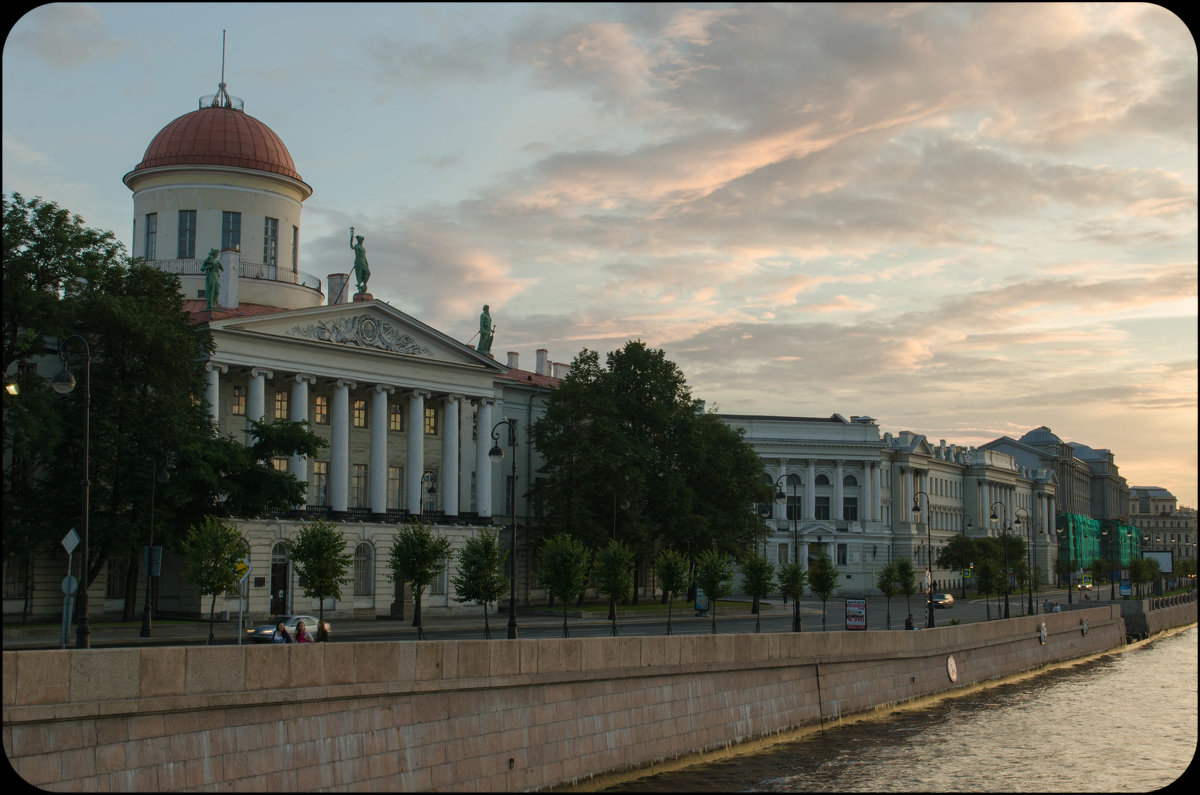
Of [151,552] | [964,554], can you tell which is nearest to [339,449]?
[151,552]

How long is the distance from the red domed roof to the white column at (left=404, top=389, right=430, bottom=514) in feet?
47.8

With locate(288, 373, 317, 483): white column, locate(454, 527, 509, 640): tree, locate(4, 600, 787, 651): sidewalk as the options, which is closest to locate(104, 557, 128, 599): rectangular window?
locate(4, 600, 787, 651): sidewalk

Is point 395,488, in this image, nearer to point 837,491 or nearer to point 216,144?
point 216,144

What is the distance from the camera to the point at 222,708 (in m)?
18.8

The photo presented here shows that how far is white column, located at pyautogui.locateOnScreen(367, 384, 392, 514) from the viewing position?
6500 cm

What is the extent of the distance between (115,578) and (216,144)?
24515mm

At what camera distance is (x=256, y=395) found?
59.3 m

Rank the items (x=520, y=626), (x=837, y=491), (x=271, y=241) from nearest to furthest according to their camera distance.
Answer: (x=520, y=626)
(x=271, y=241)
(x=837, y=491)

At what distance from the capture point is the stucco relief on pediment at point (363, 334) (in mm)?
62375

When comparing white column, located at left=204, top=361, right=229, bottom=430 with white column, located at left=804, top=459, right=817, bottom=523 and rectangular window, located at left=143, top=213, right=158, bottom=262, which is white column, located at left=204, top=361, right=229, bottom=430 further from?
white column, located at left=804, top=459, right=817, bottom=523

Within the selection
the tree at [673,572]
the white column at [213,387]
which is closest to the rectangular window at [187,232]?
A: the white column at [213,387]

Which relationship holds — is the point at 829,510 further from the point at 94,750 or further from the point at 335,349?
the point at 94,750

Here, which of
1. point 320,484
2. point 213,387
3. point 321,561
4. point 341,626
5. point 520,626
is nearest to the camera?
point 321,561

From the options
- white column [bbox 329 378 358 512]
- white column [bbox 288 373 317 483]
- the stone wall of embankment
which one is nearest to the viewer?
the stone wall of embankment
